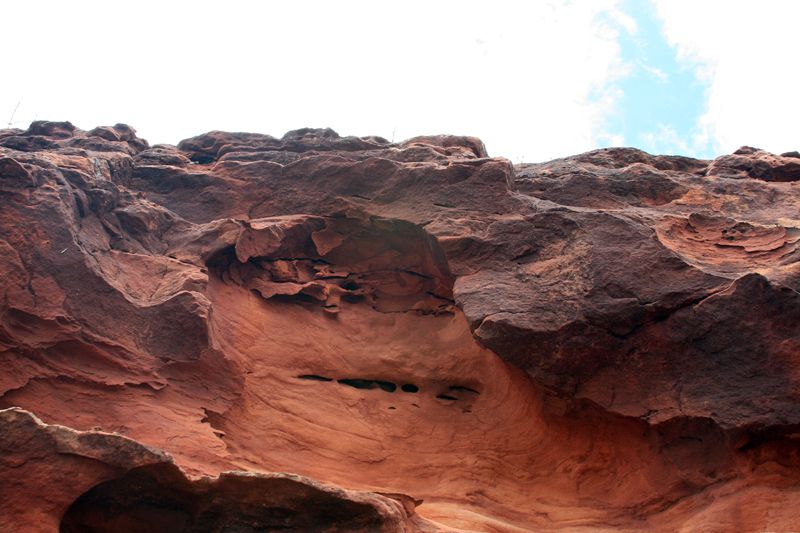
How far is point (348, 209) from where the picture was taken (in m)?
11.2

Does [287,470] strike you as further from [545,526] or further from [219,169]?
[219,169]

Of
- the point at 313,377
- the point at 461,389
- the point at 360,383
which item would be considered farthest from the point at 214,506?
the point at 461,389

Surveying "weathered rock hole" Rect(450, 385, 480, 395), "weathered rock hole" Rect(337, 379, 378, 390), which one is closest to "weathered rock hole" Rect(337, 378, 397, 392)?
"weathered rock hole" Rect(337, 379, 378, 390)

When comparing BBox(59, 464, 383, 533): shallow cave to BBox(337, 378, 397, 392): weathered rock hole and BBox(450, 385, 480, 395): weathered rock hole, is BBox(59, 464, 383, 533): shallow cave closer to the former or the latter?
BBox(337, 378, 397, 392): weathered rock hole

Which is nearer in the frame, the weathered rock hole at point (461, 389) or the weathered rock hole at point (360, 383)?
the weathered rock hole at point (461, 389)

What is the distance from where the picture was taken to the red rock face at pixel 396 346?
248 inches

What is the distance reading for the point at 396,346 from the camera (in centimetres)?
1041

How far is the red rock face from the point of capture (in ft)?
20.7

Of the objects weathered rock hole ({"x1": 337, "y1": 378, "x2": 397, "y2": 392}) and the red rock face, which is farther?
weathered rock hole ({"x1": 337, "y1": 378, "x2": 397, "y2": 392})

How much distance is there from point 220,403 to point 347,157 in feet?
16.5

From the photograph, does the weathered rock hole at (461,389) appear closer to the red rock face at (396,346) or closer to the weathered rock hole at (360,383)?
the red rock face at (396,346)

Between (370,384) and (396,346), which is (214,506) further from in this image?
(396,346)

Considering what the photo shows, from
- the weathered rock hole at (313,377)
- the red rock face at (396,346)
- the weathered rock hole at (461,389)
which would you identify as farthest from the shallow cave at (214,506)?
the weathered rock hole at (461,389)

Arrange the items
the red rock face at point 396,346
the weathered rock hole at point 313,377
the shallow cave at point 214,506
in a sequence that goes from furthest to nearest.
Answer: the weathered rock hole at point 313,377
the red rock face at point 396,346
the shallow cave at point 214,506
